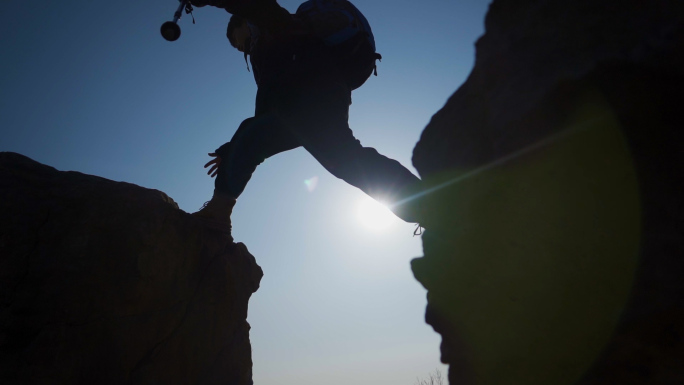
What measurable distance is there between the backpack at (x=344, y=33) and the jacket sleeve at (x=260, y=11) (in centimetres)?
19

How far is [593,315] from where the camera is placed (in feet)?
3.76

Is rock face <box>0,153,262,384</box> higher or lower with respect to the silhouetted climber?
lower

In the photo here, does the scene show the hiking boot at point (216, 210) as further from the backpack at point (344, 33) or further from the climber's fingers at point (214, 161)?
the backpack at point (344, 33)

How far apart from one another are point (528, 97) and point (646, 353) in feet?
2.60

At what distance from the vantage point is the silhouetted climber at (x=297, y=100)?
255 cm

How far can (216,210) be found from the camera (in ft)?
10.5

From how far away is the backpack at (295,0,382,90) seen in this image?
291cm

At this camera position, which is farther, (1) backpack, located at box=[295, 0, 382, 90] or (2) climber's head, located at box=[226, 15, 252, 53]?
(2) climber's head, located at box=[226, 15, 252, 53]

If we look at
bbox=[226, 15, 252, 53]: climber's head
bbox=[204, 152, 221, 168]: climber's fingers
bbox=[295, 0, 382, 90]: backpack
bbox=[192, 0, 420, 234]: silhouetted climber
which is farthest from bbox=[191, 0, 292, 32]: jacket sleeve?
bbox=[204, 152, 221, 168]: climber's fingers

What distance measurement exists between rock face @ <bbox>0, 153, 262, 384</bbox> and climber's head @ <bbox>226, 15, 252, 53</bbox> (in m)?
1.34

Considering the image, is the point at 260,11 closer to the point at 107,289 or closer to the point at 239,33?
the point at 239,33

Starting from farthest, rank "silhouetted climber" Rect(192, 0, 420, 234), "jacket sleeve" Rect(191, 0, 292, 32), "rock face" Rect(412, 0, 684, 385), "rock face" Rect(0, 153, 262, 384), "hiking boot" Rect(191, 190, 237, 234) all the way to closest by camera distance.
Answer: "hiking boot" Rect(191, 190, 237, 234), "jacket sleeve" Rect(191, 0, 292, 32), "silhouetted climber" Rect(192, 0, 420, 234), "rock face" Rect(0, 153, 262, 384), "rock face" Rect(412, 0, 684, 385)

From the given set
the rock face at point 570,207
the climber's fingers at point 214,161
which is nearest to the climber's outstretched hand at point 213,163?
the climber's fingers at point 214,161

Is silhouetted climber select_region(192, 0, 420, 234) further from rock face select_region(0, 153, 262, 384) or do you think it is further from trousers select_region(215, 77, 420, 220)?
rock face select_region(0, 153, 262, 384)
